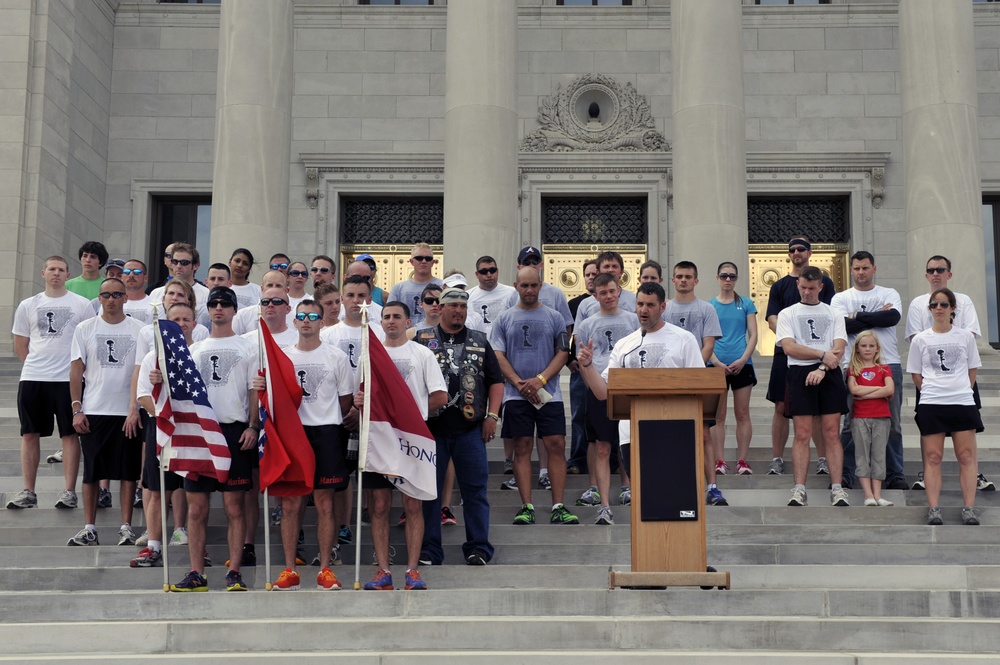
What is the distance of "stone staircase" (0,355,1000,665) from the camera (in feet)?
26.8

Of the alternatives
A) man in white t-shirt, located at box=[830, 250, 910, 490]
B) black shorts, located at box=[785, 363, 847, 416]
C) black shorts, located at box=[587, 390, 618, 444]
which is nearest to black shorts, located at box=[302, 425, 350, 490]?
black shorts, located at box=[587, 390, 618, 444]

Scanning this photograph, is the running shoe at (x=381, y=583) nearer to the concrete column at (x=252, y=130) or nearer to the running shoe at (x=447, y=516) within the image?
the running shoe at (x=447, y=516)

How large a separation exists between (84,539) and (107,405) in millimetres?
1181

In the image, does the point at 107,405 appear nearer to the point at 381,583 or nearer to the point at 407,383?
the point at 407,383

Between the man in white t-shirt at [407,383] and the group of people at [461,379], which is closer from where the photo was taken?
the man in white t-shirt at [407,383]

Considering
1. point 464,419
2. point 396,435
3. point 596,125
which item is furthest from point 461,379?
point 596,125

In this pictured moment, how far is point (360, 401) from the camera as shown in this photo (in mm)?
10008

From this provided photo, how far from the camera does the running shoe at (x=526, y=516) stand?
35.4 feet

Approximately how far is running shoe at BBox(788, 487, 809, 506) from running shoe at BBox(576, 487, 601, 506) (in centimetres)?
167

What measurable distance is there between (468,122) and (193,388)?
30.1 feet

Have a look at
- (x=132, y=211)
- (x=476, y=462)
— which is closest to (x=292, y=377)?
(x=476, y=462)

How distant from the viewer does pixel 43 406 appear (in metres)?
11.9

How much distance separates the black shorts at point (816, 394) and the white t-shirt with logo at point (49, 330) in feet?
22.0

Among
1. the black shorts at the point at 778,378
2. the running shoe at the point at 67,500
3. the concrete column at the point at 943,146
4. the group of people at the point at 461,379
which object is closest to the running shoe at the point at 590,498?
the group of people at the point at 461,379
